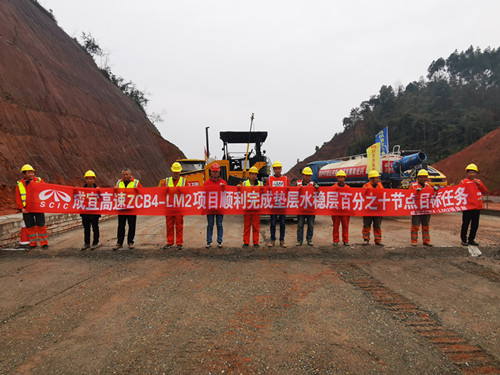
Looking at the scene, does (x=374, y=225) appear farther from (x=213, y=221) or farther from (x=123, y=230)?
(x=123, y=230)

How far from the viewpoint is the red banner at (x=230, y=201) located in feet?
21.4

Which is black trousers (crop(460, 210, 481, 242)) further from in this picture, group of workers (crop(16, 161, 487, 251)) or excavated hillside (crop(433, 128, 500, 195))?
excavated hillside (crop(433, 128, 500, 195))

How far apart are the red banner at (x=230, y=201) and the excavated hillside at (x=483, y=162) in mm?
23755

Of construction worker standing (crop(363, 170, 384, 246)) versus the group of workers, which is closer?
the group of workers

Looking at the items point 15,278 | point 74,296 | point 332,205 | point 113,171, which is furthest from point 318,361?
point 113,171

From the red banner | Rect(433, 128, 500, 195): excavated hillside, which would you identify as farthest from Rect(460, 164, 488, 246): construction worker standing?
Rect(433, 128, 500, 195): excavated hillside

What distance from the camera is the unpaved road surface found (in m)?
2.62

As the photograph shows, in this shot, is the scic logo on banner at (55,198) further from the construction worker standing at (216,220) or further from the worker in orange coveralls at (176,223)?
the construction worker standing at (216,220)

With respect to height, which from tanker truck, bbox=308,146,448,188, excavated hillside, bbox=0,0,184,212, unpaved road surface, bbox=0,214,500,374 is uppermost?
excavated hillside, bbox=0,0,184,212

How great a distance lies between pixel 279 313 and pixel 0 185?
13.5m

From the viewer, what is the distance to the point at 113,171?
21.1 meters

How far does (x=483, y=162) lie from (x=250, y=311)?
3456 cm

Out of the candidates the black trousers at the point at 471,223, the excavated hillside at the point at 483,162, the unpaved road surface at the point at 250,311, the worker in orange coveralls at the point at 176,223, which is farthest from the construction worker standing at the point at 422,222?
the excavated hillside at the point at 483,162

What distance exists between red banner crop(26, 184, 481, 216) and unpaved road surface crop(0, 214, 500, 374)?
99 centimetres
